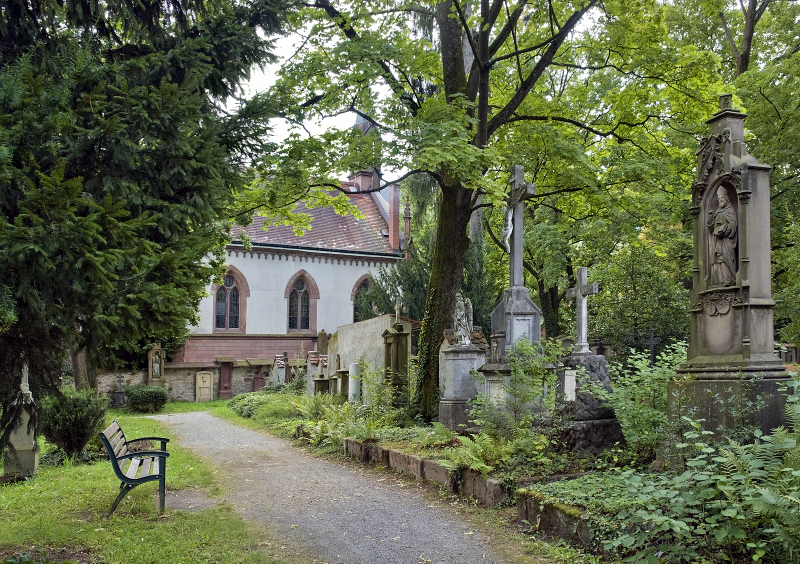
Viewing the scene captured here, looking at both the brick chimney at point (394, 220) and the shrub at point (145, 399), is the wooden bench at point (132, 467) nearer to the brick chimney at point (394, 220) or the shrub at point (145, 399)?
the shrub at point (145, 399)

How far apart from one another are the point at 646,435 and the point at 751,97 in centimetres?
1563

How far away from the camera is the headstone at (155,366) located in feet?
83.8

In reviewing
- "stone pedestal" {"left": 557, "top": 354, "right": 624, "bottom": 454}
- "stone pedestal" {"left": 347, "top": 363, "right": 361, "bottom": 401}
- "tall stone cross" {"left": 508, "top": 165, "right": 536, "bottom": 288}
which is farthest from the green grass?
"stone pedestal" {"left": 347, "top": 363, "right": 361, "bottom": 401}

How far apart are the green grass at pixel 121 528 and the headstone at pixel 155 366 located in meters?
18.1

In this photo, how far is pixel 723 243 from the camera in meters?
6.33

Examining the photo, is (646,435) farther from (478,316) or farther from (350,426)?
(478,316)

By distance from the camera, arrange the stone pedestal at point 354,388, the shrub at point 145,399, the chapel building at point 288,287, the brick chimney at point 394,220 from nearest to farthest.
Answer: the stone pedestal at point 354,388 < the shrub at point 145,399 < the chapel building at point 288,287 < the brick chimney at point 394,220

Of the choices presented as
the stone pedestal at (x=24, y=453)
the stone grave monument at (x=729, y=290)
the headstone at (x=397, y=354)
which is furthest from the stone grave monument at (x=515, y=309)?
the stone pedestal at (x=24, y=453)

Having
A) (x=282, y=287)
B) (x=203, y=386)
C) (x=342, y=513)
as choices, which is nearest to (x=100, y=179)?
(x=342, y=513)

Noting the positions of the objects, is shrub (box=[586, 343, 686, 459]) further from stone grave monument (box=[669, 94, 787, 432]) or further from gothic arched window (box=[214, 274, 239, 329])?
gothic arched window (box=[214, 274, 239, 329])

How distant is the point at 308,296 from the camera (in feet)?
107

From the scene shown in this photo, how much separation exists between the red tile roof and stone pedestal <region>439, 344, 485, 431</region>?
21007 millimetres

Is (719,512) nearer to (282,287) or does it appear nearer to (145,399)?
(145,399)

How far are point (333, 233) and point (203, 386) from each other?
Result: 10578 millimetres
